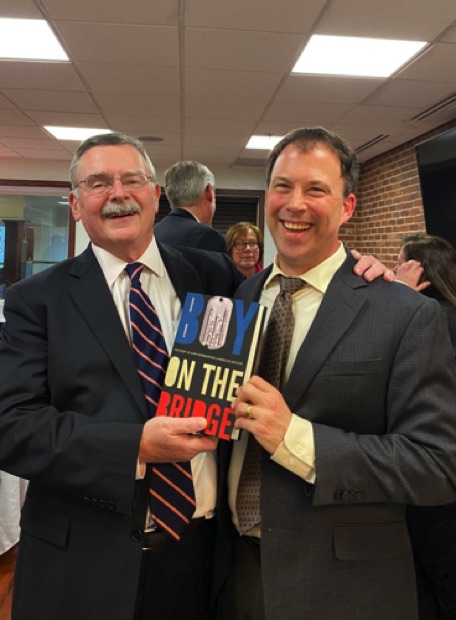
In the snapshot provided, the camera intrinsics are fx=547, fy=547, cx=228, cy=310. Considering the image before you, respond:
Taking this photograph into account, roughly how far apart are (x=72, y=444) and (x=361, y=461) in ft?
2.00

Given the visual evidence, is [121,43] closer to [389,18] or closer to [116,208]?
[389,18]

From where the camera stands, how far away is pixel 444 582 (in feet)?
5.94

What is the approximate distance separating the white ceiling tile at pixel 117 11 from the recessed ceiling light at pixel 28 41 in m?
0.23

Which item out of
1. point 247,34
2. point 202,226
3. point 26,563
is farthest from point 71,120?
point 26,563

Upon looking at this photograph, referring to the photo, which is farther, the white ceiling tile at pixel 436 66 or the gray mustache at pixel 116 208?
the white ceiling tile at pixel 436 66

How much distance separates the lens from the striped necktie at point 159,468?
1.25 metres

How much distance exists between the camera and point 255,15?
9.66 ft

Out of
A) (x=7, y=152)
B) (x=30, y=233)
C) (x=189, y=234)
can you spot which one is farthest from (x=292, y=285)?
(x=30, y=233)

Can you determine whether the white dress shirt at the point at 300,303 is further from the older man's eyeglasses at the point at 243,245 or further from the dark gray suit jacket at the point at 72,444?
the older man's eyeglasses at the point at 243,245

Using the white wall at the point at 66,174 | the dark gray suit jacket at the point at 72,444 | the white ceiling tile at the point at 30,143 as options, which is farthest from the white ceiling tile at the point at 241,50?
the white wall at the point at 66,174

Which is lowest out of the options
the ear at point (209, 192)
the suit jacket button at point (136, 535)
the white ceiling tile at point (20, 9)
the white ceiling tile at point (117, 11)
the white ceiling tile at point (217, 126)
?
the suit jacket button at point (136, 535)

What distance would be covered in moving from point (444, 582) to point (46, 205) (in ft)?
26.7

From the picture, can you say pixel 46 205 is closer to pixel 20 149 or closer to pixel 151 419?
pixel 20 149

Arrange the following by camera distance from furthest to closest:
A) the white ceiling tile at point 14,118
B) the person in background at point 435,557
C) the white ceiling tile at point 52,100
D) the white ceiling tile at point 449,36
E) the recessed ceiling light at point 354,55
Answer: the white ceiling tile at point 14,118 < the white ceiling tile at point 52,100 < the recessed ceiling light at point 354,55 < the white ceiling tile at point 449,36 < the person in background at point 435,557
